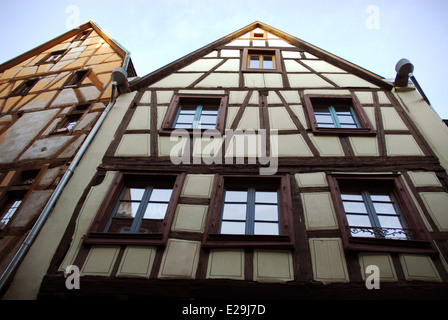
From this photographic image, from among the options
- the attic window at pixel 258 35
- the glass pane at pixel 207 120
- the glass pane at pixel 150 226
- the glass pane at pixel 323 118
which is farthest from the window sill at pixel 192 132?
the attic window at pixel 258 35

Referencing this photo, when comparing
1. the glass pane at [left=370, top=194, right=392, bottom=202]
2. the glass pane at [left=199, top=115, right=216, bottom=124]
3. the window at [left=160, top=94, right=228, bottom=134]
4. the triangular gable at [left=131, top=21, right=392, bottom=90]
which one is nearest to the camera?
the glass pane at [left=370, top=194, right=392, bottom=202]

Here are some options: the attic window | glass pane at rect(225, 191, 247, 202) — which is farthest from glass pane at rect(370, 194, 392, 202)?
the attic window

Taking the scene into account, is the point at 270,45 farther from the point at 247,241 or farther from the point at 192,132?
the point at 247,241

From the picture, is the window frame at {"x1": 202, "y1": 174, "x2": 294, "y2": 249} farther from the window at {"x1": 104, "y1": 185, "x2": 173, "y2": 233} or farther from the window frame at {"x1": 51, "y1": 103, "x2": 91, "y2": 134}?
the window frame at {"x1": 51, "y1": 103, "x2": 91, "y2": 134}

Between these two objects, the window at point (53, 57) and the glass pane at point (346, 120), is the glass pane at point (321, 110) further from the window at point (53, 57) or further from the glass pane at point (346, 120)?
the window at point (53, 57)

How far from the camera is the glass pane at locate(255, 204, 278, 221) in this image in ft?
15.2

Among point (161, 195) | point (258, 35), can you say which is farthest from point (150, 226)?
point (258, 35)

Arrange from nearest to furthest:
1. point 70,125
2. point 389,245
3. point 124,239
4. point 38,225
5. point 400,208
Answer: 1. point 389,245
2. point 124,239
3. point 38,225
4. point 400,208
5. point 70,125

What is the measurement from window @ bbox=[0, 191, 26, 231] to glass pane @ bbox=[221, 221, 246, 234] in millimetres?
3466

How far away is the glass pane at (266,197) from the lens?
494 centimetres

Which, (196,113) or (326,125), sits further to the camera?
(196,113)

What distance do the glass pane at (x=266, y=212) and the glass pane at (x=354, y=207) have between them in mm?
1032

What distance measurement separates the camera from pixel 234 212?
475 centimetres

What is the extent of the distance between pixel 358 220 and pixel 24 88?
31.8 feet
